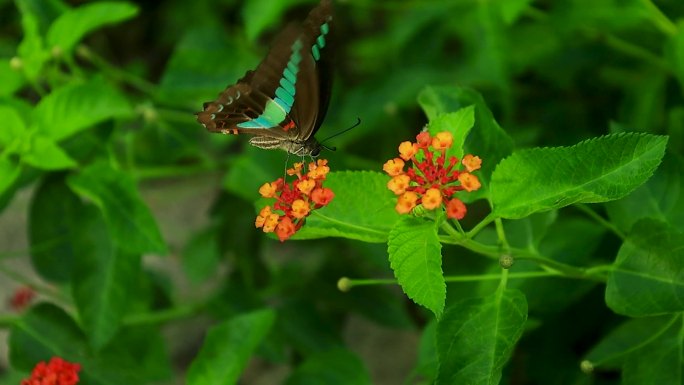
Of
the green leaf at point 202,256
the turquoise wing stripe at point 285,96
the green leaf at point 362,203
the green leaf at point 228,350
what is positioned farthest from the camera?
the green leaf at point 202,256

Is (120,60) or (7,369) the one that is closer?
(7,369)

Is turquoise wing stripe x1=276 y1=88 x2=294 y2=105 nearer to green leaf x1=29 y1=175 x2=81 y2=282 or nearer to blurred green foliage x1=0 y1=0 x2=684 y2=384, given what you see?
blurred green foliage x1=0 y1=0 x2=684 y2=384

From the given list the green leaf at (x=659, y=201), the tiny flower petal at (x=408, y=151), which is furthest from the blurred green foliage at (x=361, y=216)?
the tiny flower petal at (x=408, y=151)

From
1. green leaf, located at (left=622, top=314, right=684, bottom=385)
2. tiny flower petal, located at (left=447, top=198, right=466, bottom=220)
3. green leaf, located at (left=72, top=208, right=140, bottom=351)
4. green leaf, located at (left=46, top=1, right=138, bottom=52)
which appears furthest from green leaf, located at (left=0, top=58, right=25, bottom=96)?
green leaf, located at (left=622, top=314, right=684, bottom=385)

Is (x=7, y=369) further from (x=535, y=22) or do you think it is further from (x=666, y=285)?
(x=666, y=285)

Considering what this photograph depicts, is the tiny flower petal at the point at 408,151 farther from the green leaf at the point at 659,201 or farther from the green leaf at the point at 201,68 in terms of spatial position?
the green leaf at the point at 201,68

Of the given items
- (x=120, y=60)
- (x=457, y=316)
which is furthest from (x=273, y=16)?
(x=120, y=60)
